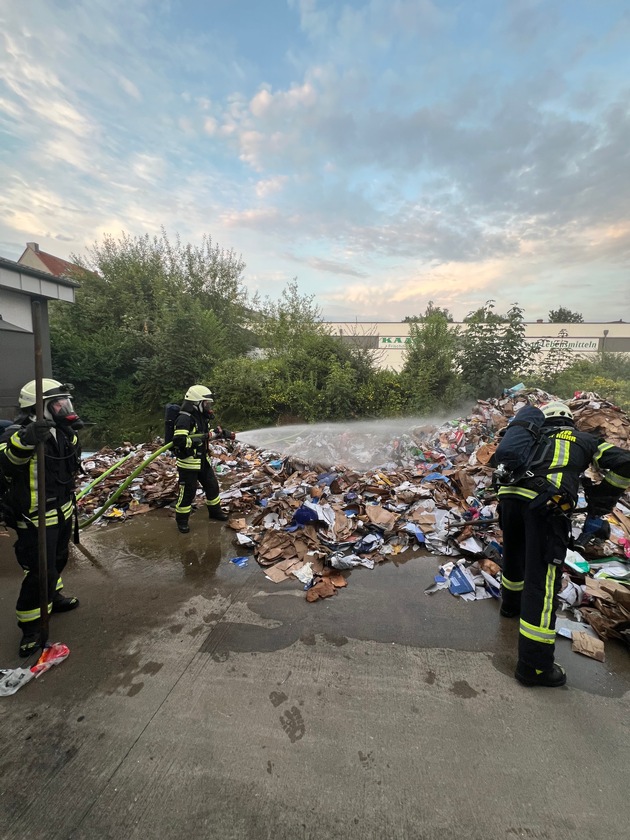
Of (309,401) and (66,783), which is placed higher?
(309,401)

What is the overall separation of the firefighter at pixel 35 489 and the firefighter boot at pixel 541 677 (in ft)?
10.5

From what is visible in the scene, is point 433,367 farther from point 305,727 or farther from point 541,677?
point 305,727

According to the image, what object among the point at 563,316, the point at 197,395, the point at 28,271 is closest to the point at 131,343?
the point at 28,271

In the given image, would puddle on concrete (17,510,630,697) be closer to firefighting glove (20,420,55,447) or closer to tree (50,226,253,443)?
firefighting glove (20,420,55,447)

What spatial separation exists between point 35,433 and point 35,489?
491 millimetres

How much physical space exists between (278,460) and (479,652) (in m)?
4.93

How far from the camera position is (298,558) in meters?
3.84

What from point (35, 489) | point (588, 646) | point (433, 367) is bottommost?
point (588, 646)

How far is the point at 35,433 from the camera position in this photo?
2.39 metres

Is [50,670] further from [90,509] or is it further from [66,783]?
[90,509]

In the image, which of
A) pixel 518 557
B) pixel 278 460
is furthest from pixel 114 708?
pixel 278 460

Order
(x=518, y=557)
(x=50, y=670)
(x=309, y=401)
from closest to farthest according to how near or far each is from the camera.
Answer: (x=50, y=670) < (x=518, y=557) < (x=309, y=401)

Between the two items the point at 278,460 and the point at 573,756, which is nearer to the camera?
the point at 573,756

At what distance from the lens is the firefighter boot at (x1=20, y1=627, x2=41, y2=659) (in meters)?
2.55
